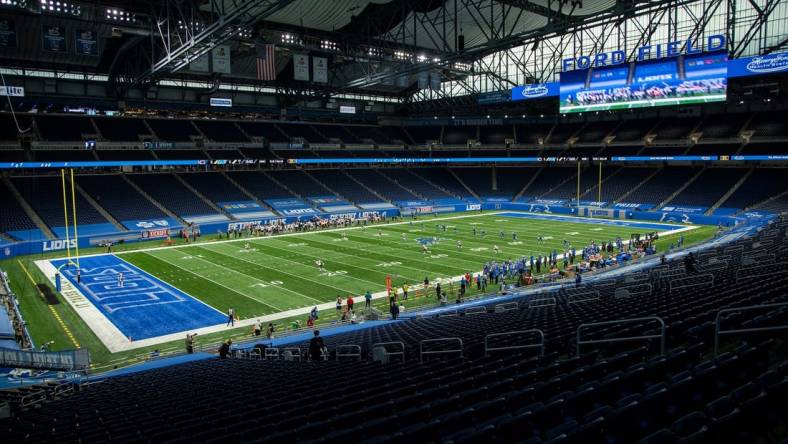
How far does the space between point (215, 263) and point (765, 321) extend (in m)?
35.4

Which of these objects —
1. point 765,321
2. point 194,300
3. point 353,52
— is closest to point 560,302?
point 765,321

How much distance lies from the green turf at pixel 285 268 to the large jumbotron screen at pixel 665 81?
452 inches

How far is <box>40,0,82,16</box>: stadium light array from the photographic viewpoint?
31203 mm

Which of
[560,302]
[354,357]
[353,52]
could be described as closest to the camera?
[354,357]

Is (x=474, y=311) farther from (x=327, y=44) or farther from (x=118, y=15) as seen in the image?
(x=327, y=44)

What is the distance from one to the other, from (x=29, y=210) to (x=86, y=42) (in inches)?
730

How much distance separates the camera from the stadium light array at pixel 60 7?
3120 cm

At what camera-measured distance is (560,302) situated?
20.6m

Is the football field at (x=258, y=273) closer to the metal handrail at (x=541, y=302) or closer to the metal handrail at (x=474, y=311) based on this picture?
the metal handrail at (x=474, y=311)

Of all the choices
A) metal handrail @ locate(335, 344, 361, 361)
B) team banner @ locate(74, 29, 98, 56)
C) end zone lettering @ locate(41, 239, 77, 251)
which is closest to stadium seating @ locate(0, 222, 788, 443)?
metal handrail @ locate(335, 344, 361, 361)

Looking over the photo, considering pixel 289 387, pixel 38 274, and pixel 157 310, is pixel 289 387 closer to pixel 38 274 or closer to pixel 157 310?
pixel 157 310

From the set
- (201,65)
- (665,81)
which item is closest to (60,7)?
(201,65)

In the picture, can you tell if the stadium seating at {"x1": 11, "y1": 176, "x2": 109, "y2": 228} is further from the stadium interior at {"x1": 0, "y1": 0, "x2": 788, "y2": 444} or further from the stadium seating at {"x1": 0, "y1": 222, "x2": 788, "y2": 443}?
the stadium seating at {"x1": 0, "y1": 222, "x2": 788, "y2": 443}

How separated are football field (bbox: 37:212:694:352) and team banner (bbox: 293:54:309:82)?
45.1 ft
